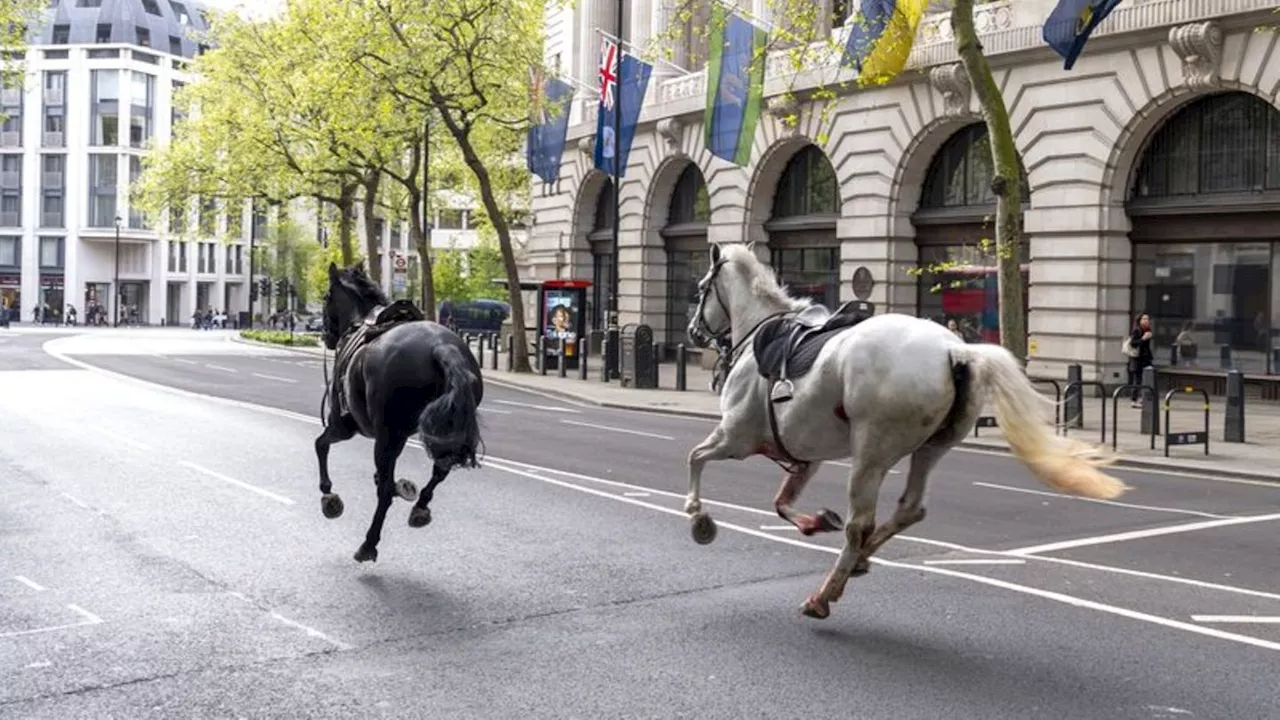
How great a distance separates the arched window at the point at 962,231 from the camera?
33.7m

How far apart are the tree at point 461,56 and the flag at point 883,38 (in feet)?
37.7

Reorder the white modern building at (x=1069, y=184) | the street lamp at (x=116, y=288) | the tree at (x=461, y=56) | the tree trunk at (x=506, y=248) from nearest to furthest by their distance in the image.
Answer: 1. the white modern building at (x=1069, y=184)
2. the tree at (x=461, y=56)
3. the tree trunk at (x=506, y=248)
4. the street lamp at (x=116, y=288)

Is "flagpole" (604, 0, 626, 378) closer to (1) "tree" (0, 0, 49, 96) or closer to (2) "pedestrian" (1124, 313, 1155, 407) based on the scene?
(2) "pedestrian" (1124, 313, 1155, 407)

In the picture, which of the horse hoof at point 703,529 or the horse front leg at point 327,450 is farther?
the horse front leg at point 327,450

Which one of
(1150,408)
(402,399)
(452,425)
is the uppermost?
(402,399)

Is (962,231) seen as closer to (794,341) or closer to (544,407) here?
(544,407)

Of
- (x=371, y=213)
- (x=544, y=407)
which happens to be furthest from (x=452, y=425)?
(x=371, y=213)

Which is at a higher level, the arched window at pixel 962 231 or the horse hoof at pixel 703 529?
the arched window at pixel 962 231

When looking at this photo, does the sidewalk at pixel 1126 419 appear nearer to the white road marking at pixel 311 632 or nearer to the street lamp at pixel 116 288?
the white road marking at pixel 311 632

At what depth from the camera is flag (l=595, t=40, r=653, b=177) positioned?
3731cm

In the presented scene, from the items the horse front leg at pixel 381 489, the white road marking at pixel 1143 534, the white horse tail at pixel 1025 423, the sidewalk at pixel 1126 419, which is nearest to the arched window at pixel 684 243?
the sidewalk at pixel 1126 419

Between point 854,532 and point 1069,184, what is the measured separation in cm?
2404

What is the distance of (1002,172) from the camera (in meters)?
22.4

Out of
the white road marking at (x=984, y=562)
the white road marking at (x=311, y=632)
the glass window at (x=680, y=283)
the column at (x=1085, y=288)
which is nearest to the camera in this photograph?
the white road marking at (x=311, y=632)
